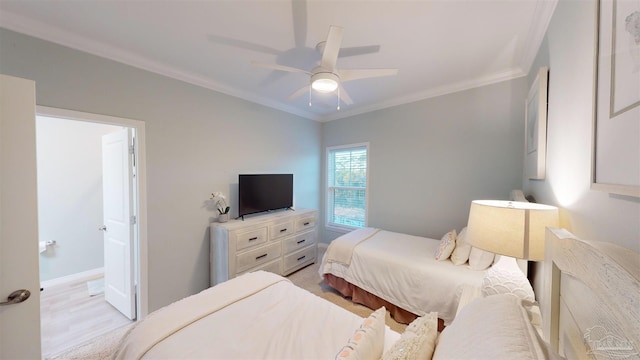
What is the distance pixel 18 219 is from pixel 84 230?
2.90 metres

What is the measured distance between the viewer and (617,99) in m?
0.60

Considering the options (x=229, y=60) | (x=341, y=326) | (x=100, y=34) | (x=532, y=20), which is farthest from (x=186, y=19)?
(x=532, y=20)

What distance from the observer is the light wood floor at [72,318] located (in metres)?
1.95

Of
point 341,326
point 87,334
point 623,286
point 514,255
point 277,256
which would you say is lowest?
point 87,334

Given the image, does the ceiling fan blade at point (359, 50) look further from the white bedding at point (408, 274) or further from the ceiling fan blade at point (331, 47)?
the white bedding at point (408, 274)

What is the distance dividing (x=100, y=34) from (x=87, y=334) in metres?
2.62

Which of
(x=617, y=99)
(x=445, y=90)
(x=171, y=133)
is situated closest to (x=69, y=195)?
(x=171, y=133)

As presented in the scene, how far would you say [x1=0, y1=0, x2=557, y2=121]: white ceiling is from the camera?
1473 millimetres

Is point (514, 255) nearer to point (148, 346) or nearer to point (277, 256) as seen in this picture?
point (148, 346)

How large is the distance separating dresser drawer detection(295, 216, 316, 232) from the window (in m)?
0.82

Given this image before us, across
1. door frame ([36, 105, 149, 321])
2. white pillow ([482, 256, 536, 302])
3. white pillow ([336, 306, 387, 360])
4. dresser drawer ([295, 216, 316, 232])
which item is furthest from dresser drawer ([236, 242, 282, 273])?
white pillow ([482, 256, 536, 302])

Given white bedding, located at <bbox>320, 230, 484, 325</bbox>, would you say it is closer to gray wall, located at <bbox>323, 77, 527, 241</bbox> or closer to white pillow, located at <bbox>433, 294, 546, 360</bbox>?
gray wall, located at <bbox>323, 77, 527, 241</bbox>

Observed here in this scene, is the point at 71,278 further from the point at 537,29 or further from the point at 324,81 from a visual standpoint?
the point at 537,29

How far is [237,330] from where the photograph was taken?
45.5 inches
